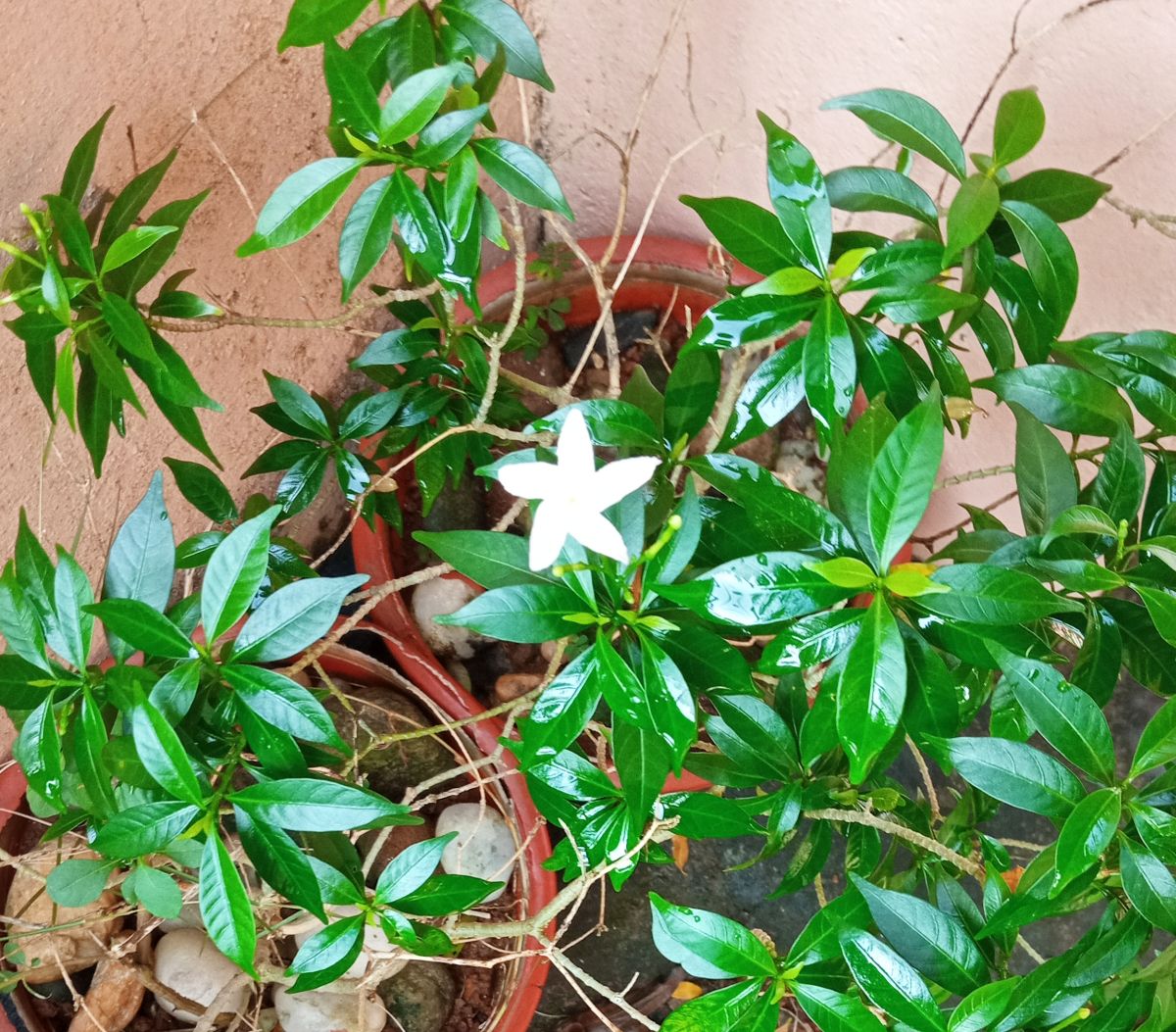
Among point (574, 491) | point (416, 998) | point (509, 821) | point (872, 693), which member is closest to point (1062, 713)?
point (872, 693)

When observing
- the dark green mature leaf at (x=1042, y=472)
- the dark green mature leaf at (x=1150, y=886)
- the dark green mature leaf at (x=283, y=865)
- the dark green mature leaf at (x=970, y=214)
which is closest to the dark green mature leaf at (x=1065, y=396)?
the dark green mature leaf at (x=1042, y=472)

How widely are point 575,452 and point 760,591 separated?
0.16 m

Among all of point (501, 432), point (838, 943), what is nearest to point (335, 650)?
point (501, 432)

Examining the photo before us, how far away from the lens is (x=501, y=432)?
0.96 meters

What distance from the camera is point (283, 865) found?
0.74 metres

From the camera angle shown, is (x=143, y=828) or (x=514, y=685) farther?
(x=514, y=685)

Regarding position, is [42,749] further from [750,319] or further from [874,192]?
[874,192]

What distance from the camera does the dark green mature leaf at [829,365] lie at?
723 millimetres

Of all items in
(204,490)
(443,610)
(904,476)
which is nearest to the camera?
(904,476)

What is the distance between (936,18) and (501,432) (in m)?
0.73

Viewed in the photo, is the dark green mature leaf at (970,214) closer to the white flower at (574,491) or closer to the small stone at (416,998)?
the white flower at (574,491)

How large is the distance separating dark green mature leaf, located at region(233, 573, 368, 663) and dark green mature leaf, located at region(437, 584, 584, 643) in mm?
135

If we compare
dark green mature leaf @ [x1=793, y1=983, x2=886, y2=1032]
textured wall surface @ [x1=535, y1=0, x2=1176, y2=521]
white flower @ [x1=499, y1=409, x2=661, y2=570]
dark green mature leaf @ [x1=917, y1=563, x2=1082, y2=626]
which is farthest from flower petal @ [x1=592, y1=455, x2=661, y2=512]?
textured wall surface @ [x1=535, y1=0, x2=1176, y2=521]

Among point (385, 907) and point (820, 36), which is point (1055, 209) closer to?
point (820, 36)
